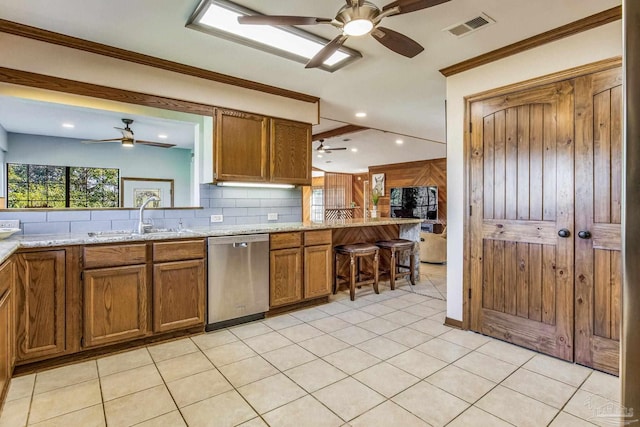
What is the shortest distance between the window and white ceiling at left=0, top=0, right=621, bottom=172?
1.77 m

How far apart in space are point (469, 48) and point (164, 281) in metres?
3.25

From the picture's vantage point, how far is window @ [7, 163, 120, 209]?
3453 millimetres

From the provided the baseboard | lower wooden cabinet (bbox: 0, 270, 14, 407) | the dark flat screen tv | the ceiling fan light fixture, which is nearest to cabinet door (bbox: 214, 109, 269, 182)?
the ceiling fan light fixture

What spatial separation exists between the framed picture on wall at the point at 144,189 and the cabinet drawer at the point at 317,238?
1656 millimetres

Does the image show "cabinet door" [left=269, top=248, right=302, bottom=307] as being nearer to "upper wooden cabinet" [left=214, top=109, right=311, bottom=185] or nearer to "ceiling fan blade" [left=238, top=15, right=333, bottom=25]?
"upper wooden cabinet" [left=214, top=109, right=311, bottom=185]

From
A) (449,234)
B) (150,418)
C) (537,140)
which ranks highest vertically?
(537,140)

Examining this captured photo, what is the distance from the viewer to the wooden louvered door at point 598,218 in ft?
7.56

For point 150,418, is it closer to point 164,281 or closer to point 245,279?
point 164,281

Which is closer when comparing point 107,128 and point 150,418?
point 150,418

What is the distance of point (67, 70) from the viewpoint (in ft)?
8.86

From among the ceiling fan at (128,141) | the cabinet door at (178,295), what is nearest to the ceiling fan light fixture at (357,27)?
the cabinet door at (178,295)

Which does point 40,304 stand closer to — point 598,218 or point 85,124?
point 85,124

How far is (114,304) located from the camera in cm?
258

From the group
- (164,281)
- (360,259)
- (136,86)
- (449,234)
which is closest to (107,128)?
(136,86)
